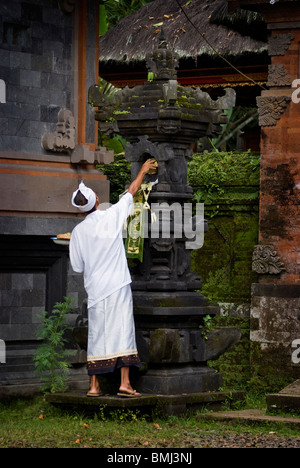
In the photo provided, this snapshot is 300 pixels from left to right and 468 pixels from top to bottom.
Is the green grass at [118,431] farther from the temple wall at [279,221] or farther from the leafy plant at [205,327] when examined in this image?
the temple wall at [279,221]

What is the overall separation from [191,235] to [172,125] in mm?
1163

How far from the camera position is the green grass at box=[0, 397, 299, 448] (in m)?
9.43

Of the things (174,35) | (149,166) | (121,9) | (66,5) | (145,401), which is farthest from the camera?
(121,9)

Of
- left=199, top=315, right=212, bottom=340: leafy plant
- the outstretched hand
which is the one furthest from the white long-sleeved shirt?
left=199, top=315, right=212, bottom=340: leafy plant

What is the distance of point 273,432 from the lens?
1005 cm

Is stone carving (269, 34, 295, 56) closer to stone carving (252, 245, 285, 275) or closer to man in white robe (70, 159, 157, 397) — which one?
stone carving (252, 245, 285, 275)

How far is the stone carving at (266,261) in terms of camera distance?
15125mm

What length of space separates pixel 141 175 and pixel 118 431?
2666 mm

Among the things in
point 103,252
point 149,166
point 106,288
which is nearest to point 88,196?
point 103,252

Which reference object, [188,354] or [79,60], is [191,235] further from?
[79,60]

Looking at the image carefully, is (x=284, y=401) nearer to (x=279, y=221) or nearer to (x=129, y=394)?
(x=129, y=394)

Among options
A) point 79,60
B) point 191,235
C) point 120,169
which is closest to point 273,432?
point 191,235

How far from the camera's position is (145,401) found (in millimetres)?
10484

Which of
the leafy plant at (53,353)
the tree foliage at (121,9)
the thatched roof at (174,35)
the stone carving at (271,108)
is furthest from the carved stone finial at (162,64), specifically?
the tree foliage at (121,9)
